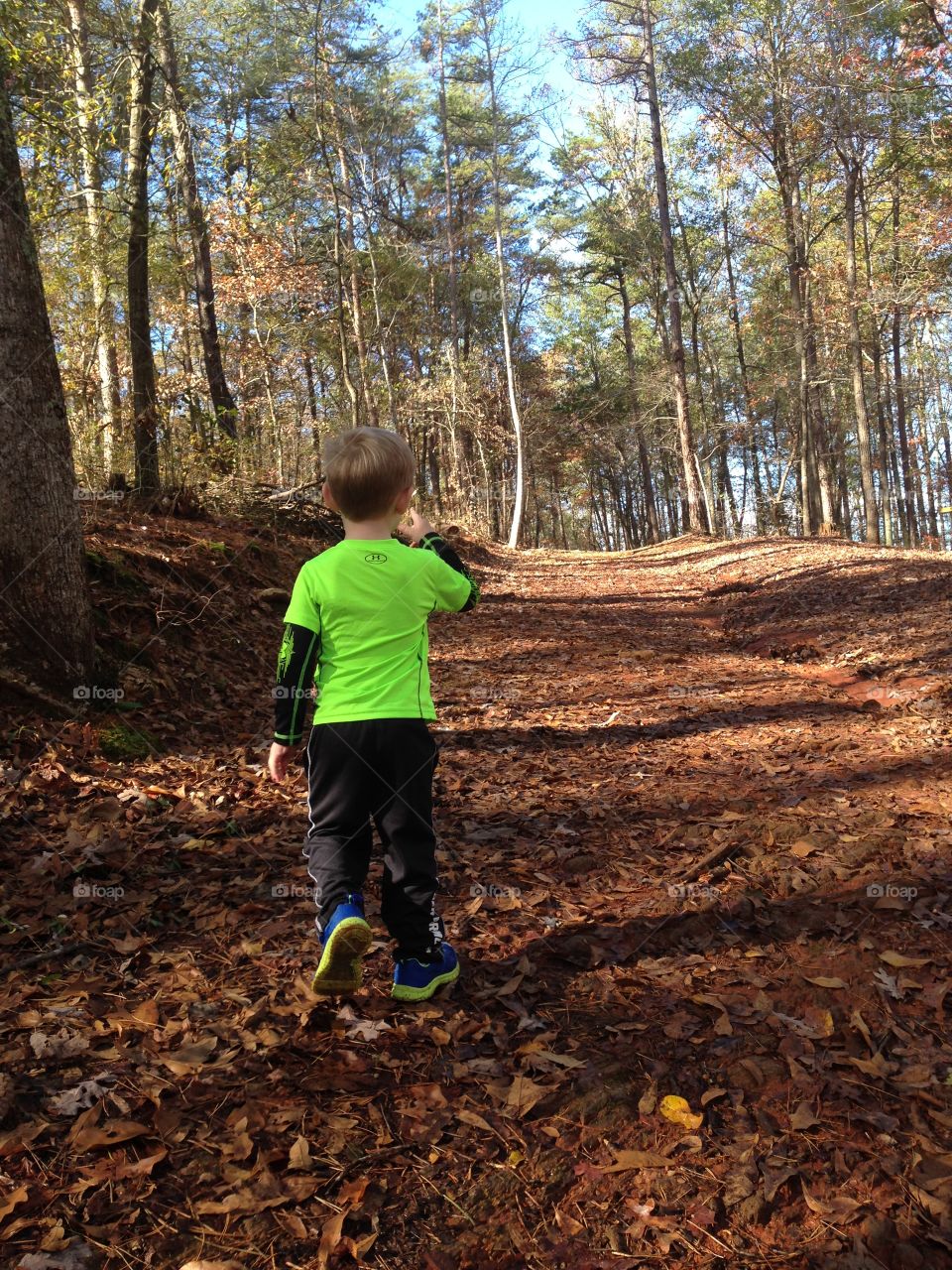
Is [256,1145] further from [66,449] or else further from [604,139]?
[604,139]

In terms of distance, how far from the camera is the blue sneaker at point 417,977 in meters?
2.80

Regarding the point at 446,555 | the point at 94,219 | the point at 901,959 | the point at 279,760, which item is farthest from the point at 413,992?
the point at 94,219

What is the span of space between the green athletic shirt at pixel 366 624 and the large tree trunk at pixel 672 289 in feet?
68.8

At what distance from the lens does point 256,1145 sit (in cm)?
212

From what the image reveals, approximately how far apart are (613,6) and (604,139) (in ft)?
27.4

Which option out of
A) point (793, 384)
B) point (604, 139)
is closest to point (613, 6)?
point (604, 139)

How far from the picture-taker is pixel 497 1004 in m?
2.84

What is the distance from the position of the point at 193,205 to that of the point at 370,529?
10.2m

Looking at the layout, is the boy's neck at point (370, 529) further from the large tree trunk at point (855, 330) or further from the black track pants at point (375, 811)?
the large tree trunk at point (855, 330)

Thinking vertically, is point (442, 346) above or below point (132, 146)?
above

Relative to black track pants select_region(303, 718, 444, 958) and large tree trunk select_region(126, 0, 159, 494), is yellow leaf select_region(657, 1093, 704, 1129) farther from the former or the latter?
large tree trunk select_region(126, 0, 159, 494)

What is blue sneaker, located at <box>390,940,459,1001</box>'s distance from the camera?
110 inches

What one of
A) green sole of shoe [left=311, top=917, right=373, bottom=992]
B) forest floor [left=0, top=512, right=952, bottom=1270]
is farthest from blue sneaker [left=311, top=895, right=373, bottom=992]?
forest floor [left=0, top=512, right=952, bottom=1270]

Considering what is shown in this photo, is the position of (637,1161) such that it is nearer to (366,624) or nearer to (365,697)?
(365,697)
